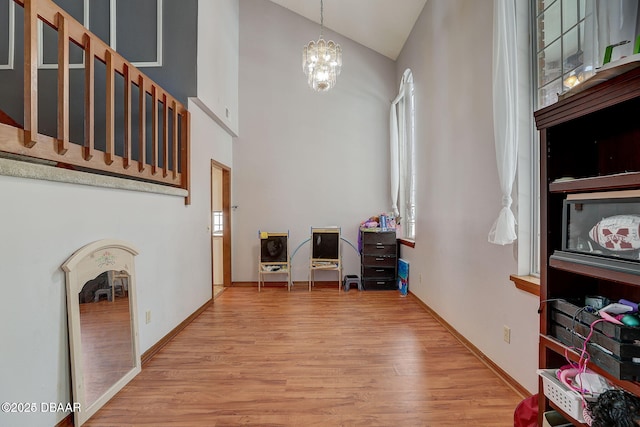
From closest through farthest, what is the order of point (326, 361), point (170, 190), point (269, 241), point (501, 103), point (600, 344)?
point (600, 344), point (501, 103), point (326, 361), point (170, 190), point (269, 241)

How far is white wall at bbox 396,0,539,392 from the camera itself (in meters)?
2.23

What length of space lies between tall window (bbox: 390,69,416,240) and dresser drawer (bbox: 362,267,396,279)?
0.65 m

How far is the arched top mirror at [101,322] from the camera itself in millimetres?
1813

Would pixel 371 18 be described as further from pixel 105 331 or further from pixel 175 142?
pixel 105 331

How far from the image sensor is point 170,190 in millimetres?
3047

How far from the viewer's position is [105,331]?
2113mm

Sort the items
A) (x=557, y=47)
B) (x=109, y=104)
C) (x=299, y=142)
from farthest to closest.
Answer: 1. (x=299, y=142)
2. (x=109, y=104)
3. (x=557, y=47)

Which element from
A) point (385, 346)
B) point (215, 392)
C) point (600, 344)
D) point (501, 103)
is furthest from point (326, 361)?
point (501, 103)

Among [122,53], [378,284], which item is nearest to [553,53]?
[378,284]

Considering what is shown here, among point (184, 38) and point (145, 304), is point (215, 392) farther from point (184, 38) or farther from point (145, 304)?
point (184, 38)

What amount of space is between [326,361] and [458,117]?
8.33ft

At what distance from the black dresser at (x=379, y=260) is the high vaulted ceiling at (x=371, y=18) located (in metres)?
3.06

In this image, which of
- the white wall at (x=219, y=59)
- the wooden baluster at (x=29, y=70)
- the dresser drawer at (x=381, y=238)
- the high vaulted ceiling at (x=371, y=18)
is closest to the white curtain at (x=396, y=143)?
the dresser drawer at (x=381, y=238)

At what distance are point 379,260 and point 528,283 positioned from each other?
10.0ft
